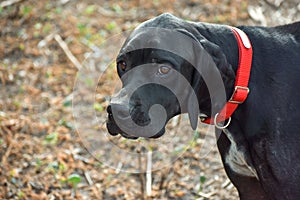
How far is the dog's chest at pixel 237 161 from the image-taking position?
3.80 m

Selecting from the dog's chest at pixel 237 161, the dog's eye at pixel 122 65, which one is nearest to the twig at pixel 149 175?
the dog's chest at pixel 237 161

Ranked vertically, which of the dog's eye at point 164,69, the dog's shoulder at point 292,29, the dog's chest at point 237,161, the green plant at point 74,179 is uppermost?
the dog's shoulder at point 292,29

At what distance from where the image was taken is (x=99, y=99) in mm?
6031

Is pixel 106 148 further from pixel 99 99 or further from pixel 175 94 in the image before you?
pixel 175 94

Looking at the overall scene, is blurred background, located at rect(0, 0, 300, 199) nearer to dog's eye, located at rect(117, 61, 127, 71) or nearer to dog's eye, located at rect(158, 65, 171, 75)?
dog's eye, located at rect(117, 61, 127, 71)

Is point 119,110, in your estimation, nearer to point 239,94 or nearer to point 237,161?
point 239,94

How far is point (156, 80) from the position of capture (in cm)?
351

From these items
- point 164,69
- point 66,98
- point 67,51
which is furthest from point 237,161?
point 67,51

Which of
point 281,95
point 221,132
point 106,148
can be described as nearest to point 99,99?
point 106,148

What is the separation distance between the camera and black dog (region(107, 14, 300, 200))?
3.51 meters

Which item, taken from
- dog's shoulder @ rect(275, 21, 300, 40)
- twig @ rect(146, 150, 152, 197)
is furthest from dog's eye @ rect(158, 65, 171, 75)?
twig @ rect(146, 150, 152, 197)

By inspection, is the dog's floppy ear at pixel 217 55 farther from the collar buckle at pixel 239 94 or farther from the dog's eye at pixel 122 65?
the dog's eye at pixel 122 65

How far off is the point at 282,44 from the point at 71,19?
3.97m

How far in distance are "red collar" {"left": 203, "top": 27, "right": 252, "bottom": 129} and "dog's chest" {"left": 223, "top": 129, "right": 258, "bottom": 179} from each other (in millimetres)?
178
